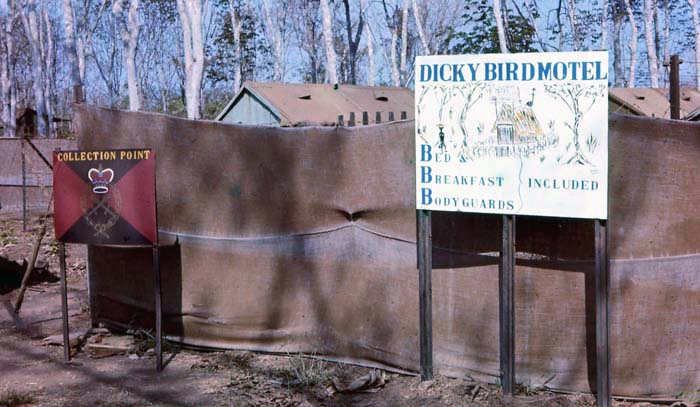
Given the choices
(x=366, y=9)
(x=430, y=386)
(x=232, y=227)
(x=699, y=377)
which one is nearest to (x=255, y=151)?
(x=232, y=227)

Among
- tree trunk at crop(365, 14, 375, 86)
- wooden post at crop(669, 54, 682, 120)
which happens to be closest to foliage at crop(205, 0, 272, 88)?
tree trunk at crop(365, 14, 375, 86)

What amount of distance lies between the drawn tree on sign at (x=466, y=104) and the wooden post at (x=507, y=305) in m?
0.50

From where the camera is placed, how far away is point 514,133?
201 inches

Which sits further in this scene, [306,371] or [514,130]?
[306,371]

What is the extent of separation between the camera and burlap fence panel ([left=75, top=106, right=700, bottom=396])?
509 cm

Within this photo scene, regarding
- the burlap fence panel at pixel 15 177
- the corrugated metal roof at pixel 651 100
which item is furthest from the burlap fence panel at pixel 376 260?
the corrugated metal roof at pixel 651 100

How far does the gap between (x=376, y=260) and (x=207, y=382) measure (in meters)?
1.54

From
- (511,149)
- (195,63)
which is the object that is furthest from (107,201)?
(195,63)

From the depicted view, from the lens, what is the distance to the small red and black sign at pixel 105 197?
6.12m

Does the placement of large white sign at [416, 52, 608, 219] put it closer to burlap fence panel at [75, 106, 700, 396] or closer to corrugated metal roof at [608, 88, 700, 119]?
burlap fence panel at [75, 106, 700, 396]

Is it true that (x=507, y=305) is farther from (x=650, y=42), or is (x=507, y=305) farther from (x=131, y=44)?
(x=650, y=42)

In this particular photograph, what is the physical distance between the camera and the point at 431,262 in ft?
18.3

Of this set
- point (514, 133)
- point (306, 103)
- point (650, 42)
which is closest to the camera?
point (514, 133)

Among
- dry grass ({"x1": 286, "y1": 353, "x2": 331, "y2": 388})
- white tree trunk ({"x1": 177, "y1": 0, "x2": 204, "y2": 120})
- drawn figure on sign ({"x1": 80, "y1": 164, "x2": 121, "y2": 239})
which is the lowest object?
dry grass ({"x1": 286, "y1": 353, "x2": 331, "y2": 388})
